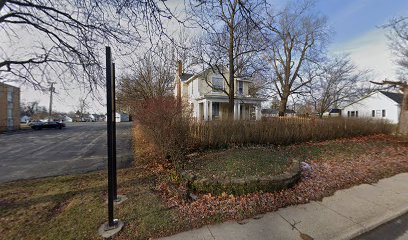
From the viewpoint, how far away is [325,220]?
11.2ft

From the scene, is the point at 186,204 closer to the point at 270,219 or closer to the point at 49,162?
the point at 270,219

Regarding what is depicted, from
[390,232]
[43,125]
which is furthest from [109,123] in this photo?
[43,125]

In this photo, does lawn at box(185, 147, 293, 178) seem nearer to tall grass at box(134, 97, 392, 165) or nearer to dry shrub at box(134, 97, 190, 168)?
dry shrub at box(134, 97, 190, 168)

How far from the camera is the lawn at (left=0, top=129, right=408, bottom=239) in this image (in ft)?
10.3

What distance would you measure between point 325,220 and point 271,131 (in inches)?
252

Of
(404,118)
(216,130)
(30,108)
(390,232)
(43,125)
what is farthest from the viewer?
(30,108)

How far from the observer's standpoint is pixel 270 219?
3445mm

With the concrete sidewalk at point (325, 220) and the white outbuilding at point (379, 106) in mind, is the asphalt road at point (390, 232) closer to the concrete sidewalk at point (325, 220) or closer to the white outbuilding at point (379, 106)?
the concrete sidewalk at point (325, 220)

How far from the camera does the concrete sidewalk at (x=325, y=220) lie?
3008 mm

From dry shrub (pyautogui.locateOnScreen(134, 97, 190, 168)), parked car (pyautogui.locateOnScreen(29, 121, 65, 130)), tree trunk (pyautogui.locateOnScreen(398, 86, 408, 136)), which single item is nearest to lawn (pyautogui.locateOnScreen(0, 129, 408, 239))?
dry shrub (pyautogui.locateOnScreen(134, 97, 190, 168))

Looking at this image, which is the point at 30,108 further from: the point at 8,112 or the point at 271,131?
the point at 271,131

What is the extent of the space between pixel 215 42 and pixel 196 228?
1105 cm

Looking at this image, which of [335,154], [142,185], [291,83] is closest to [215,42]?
[335,154]

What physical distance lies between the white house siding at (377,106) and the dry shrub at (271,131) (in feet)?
91.1
